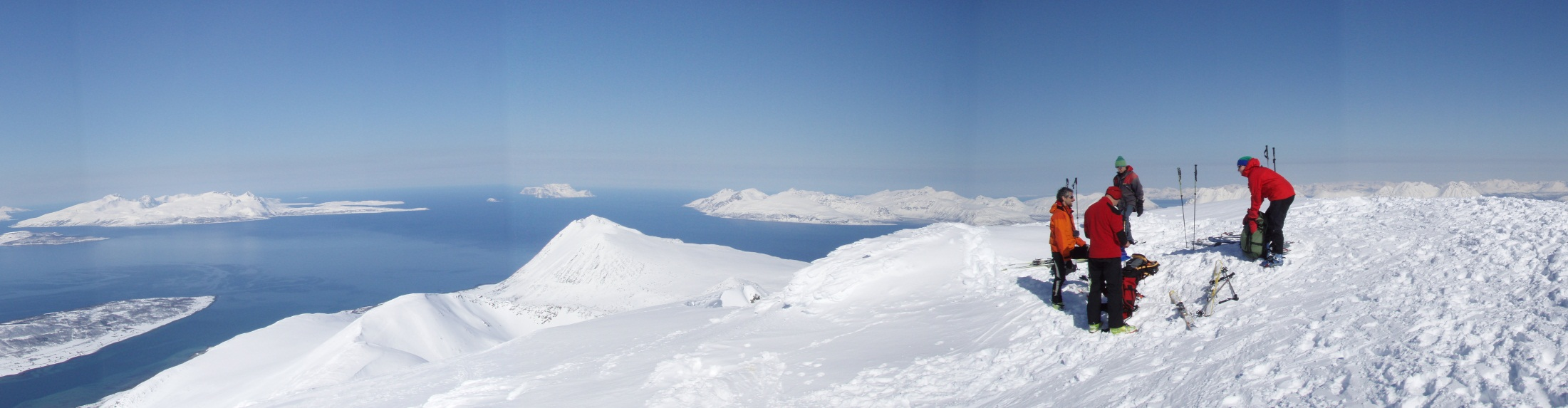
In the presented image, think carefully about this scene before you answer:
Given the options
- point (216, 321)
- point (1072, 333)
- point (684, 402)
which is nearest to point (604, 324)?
point (684, 402)

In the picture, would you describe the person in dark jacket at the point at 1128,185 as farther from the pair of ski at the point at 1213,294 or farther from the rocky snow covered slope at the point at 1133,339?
the pair of ski at the point at 1213,294

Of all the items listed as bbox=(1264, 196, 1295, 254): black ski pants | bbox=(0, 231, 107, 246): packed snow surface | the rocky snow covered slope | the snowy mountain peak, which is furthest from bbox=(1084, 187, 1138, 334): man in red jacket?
bbox=(0, 231, 107, 246): packed snow surface

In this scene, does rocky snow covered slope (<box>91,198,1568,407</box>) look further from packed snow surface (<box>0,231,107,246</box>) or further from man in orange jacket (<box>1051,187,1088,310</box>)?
packed snow surface (<box>0,231,107,246</box>)

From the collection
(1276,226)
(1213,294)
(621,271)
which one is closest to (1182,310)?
(1213,294)

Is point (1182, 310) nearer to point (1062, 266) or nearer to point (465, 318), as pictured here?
point (1062, 266)

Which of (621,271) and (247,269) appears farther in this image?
(247,269)
